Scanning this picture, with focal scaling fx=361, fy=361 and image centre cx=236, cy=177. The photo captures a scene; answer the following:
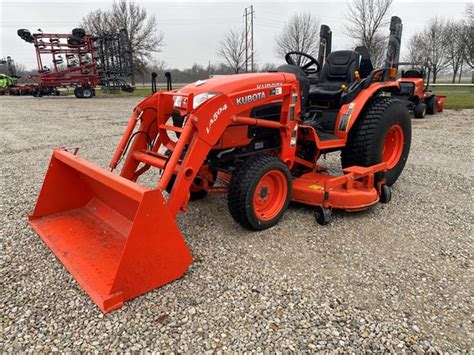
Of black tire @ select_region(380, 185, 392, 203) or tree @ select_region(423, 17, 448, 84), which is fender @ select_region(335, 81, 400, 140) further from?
tree @ select_region(423, 17, 448, 84)

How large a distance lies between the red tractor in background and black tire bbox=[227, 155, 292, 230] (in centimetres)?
938

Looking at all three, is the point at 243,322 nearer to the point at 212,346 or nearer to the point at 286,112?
the point at 212,346

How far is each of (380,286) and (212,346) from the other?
52.5 inches

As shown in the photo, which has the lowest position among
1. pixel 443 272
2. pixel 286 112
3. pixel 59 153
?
pixel 443 272

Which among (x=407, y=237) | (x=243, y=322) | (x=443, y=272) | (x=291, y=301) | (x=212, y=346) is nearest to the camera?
(x=212, y=346)

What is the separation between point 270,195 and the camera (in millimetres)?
3619

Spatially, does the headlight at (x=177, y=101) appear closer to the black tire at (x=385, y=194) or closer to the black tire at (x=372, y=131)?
the black tire at (x=372, y=131)

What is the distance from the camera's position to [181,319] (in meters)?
2.32

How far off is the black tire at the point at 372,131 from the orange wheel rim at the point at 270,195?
1.22 metres

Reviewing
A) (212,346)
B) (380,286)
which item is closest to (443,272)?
(380,286)

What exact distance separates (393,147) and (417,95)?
832 cm

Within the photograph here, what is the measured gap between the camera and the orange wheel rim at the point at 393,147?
471 cm

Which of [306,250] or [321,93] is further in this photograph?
[321,93]

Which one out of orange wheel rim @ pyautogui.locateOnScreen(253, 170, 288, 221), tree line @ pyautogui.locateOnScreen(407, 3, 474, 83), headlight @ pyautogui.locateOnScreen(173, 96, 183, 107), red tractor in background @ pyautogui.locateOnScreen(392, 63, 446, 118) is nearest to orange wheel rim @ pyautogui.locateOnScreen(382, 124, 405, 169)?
orange wheel rim @ pyautogui.locateOnScreen(253, 170, 288, 221)
